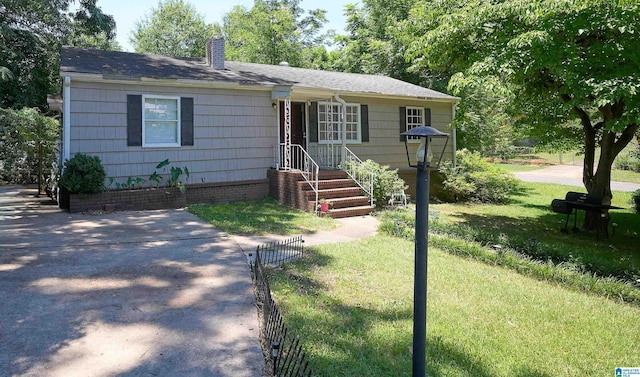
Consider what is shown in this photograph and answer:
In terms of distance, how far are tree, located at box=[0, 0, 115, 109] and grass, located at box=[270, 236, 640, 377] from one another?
14916 mm

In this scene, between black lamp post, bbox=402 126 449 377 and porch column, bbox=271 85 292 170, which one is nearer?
black lamp post, bbox=402 126 449 377

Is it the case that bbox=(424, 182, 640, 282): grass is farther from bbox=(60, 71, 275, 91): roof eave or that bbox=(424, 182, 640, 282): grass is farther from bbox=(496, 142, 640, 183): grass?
bbox=(496, 142, 640, 183): grass

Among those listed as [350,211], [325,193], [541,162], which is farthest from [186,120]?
[541,162]

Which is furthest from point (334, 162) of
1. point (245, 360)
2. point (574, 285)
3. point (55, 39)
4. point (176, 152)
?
point (55, 39)

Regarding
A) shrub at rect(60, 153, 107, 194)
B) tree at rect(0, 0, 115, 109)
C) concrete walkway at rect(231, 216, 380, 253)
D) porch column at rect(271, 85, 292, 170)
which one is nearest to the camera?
concrete walkway at rect(231, 216, 380, 253)

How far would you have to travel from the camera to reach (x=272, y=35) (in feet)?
92.6

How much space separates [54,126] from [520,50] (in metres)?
12.6

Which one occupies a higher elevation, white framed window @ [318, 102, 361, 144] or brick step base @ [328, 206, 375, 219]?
white framed window @ [318, 102, 361, 144]

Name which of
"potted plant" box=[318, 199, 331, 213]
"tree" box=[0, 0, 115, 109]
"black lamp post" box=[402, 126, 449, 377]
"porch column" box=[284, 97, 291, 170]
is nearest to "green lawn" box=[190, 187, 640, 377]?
"black lamp post" box=[402, 126, 449, 377]

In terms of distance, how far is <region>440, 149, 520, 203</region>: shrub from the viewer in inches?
541

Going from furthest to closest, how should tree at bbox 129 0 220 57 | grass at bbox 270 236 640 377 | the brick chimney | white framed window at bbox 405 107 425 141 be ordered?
1. tree at bbox 129 0 220 57
2. white framed window at bbox 405 107 425 141
3. the brick chimney
4. grass at bbox 270 236 640 377

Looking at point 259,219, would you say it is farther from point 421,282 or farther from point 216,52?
point 421,282

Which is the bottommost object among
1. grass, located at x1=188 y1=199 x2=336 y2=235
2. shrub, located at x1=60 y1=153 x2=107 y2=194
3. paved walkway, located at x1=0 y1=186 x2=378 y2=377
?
paved walkway, located at x1=0 y1=186 x2=378 y2=377

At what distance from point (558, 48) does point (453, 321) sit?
553 cm
